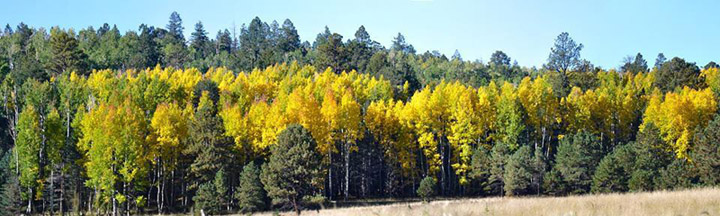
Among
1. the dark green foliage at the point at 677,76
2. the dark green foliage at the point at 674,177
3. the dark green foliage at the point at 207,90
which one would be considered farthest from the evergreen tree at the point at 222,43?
the dark green foliage at the point at 674,177

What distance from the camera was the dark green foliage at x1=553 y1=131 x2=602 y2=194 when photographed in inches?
2338

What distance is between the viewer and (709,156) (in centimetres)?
5434

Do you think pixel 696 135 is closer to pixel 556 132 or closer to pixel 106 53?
pixel 556 132

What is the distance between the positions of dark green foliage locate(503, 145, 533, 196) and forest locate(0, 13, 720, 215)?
6.0 inches

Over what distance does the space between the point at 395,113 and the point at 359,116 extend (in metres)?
7.76

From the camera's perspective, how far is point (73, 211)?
267 inches

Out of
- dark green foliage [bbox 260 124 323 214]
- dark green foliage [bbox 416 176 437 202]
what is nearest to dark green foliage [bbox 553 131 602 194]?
dark green foliage [bbox 416 176 437 202]

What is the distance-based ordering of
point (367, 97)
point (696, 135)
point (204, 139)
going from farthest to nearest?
point (367, 97) → point (696, 135) → point (204, 139)

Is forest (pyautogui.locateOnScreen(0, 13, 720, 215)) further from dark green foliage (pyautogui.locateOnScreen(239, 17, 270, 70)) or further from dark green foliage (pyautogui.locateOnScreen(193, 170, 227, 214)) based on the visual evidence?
dark green foliage (pyautogui.locateOnScreen(239, 17, 270, 70))

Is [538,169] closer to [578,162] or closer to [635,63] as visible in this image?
[578,162]

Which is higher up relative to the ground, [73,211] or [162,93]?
[162,93]

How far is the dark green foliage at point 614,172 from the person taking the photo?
56.5 metres

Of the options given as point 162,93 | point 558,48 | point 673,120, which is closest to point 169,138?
point 162,93

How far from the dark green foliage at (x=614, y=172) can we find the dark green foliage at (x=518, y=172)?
6.12 metres
